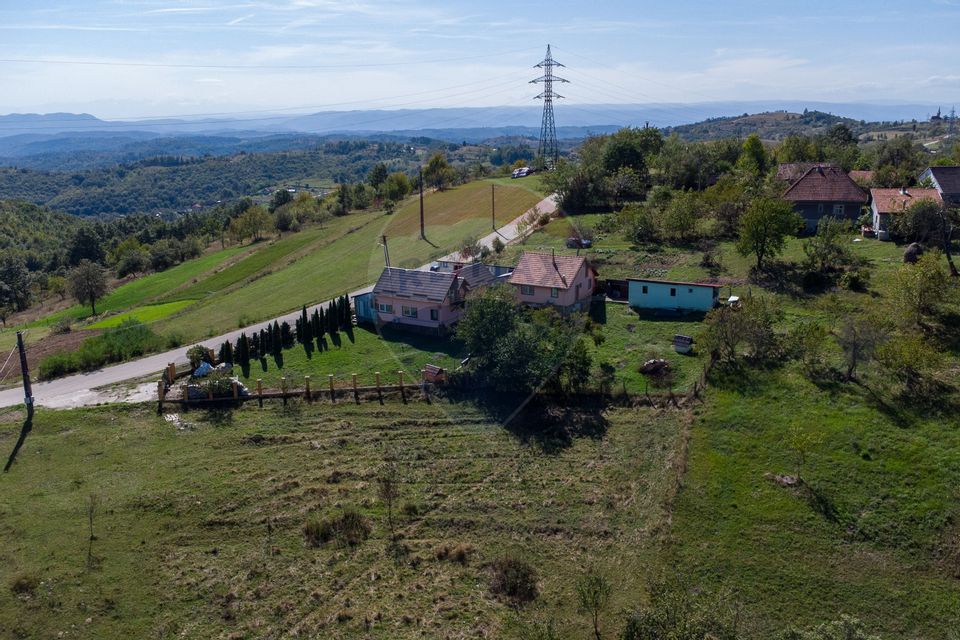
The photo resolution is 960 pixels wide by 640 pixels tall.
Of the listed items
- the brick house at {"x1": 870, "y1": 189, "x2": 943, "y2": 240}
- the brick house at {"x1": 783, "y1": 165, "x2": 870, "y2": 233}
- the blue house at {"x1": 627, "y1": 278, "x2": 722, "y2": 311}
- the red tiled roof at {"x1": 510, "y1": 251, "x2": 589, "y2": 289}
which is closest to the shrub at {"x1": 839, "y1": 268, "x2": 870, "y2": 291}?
the blue house at {"x1": 627, "y1": 278, "x2": 722, "y2": 311}

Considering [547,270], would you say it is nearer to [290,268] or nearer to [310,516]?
[310,516]

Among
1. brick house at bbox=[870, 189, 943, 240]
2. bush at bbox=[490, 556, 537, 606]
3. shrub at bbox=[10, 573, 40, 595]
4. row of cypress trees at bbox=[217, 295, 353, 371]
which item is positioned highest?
brick house at bbox=[870, 189, 943, 240]

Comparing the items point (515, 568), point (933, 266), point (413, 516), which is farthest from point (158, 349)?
point (933, 266)

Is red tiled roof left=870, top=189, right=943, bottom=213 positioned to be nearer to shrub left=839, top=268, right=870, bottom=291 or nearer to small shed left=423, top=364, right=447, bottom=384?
shrub left=839, top=268, right=870, bottom=291

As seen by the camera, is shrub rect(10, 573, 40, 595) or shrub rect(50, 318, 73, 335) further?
shrub rect(50, 318, 73, 335)

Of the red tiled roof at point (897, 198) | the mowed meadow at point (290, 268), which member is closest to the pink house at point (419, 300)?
the mowed meadow at point (290, 268)

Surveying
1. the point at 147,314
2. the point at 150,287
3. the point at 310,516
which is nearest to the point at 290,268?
the point at 147,314

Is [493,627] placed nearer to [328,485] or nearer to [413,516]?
[413,516]
